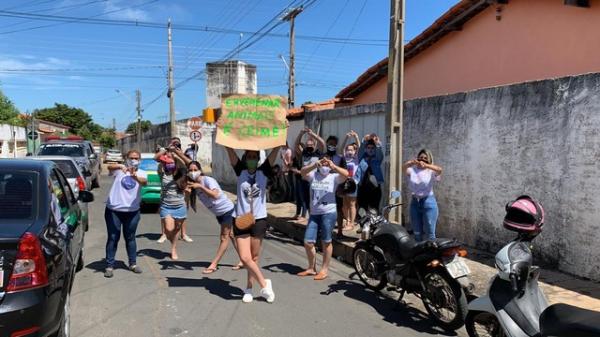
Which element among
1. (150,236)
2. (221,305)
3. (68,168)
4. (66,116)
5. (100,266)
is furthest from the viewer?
(66,116)

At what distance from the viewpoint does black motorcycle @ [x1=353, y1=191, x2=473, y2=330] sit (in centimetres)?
493

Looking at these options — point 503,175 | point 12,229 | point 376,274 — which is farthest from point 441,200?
point 12,229

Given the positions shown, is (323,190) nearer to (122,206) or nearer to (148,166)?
(122,206)

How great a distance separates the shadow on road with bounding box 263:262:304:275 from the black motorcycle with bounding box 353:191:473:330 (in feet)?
3.92

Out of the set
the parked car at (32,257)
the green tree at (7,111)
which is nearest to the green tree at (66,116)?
the green tree at (7,111)

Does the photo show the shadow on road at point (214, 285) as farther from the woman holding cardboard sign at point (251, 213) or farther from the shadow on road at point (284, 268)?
the shadow on road at point (284, 268)

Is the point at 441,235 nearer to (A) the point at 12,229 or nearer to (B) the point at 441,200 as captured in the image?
(B) the point at 441,200

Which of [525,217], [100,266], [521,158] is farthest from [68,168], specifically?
[525,217]

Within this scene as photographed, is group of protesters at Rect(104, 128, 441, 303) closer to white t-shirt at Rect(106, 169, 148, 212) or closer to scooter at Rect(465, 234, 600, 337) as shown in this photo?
white t-shirt at Rect(106, 169, 148, 212)

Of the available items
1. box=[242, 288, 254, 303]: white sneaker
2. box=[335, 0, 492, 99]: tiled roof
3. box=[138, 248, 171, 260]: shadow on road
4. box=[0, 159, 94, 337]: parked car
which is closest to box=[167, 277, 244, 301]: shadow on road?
box=[242, 288, 254, 303]: white sneaker

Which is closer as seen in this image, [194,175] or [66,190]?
[66,190]

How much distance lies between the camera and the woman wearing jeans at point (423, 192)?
6906 mm

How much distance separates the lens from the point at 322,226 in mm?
6773

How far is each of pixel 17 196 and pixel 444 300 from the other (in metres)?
3.91
